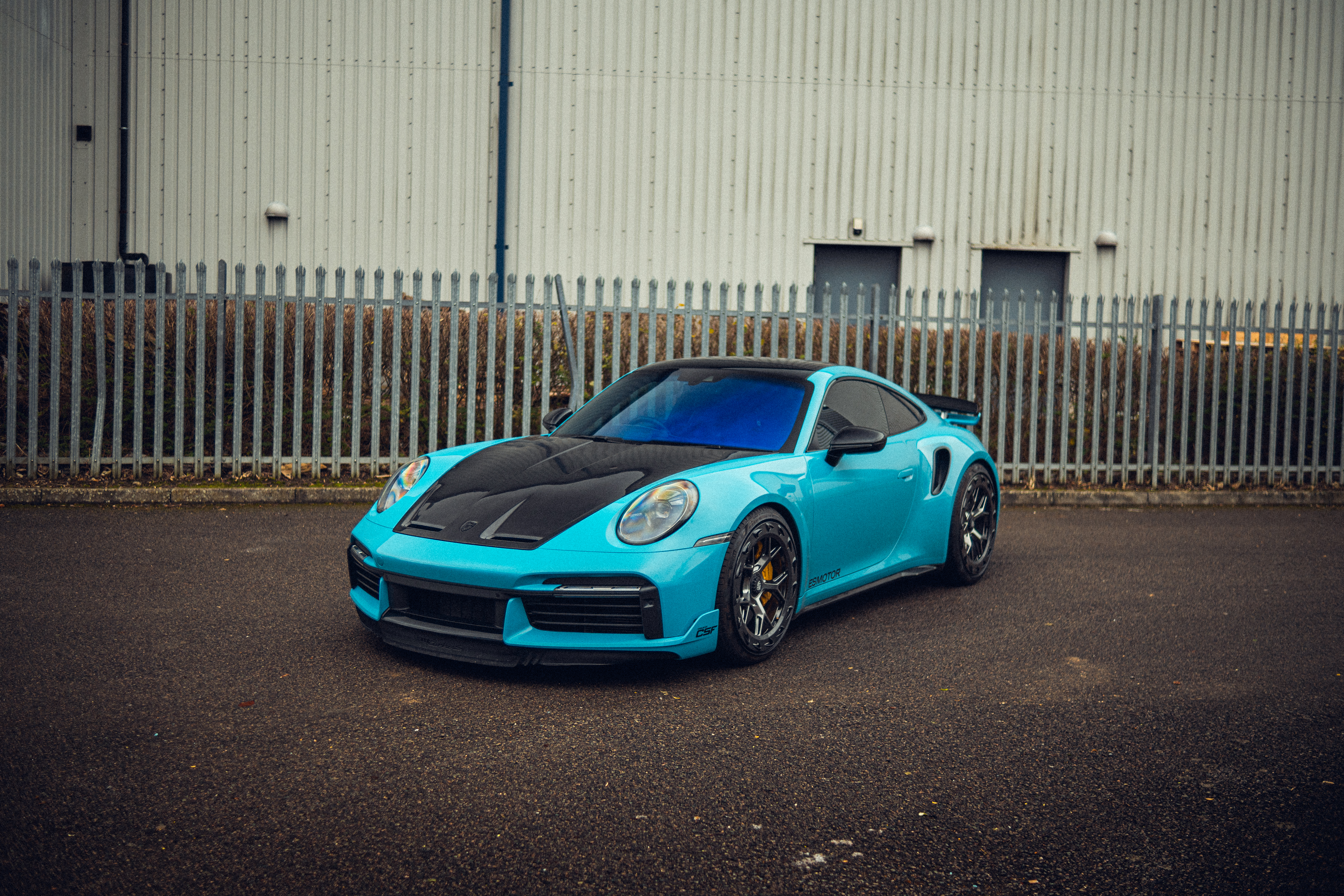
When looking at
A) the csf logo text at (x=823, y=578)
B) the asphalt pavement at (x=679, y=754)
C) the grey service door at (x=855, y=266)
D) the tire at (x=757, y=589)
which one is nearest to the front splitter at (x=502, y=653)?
the asphalt pavement at (x=679, y=754)

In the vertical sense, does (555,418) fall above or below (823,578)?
above

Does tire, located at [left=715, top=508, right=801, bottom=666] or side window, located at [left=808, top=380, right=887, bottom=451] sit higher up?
side window, located at [left=808, top=380, right=887, bottom=451]

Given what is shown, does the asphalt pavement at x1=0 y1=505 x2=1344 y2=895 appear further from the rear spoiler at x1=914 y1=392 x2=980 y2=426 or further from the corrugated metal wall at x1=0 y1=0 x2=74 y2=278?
the corrugated metal wall at x1=0 y1=0 x2=74 y2=278

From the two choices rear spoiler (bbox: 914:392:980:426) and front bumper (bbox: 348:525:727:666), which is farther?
rear spoiler (bbox: 914:392:980:426)

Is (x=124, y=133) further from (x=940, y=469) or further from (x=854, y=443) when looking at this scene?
(x=854, y=443)

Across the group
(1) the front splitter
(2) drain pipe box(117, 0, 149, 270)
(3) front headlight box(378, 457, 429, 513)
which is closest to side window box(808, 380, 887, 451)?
(1) the front splitter

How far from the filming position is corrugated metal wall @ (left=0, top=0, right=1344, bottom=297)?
590 inches

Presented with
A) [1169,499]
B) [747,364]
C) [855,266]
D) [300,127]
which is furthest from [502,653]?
[300,127]

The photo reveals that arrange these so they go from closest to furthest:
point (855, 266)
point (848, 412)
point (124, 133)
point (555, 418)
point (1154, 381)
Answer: point (848, 412) < point (555, 418) < point (1154, 381) < point (124, 133) < point (855, 266)

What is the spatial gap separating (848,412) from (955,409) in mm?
1504

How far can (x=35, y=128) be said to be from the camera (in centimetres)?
1384

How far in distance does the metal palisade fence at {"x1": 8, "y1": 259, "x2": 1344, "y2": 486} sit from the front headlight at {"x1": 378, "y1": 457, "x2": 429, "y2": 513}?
12.7 ft

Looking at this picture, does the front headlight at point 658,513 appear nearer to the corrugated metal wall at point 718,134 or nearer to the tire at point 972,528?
the tire at point 972,528

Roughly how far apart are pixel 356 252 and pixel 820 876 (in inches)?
549
